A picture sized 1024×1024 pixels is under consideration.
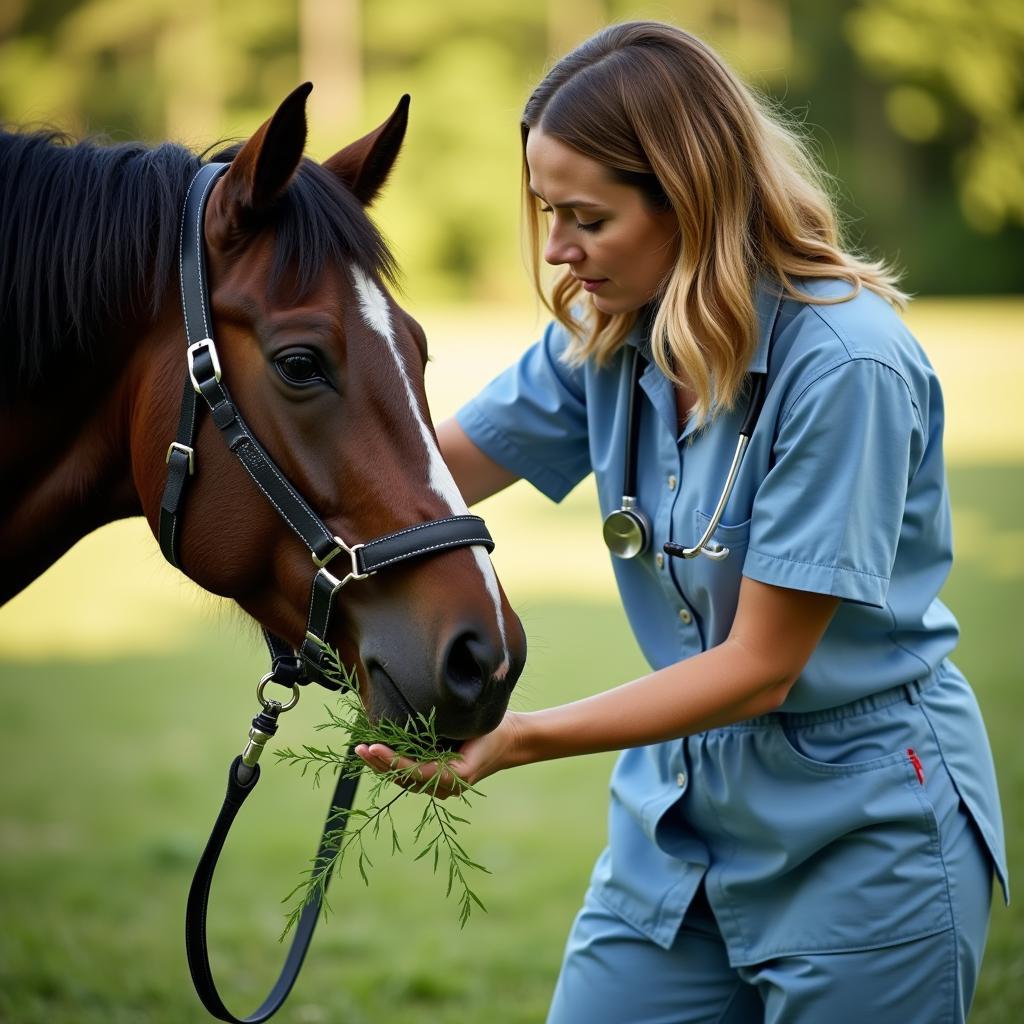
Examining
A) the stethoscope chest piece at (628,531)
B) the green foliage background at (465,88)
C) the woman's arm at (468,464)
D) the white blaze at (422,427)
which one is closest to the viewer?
the white blaze at (422,427)

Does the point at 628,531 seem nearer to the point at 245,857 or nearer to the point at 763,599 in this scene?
the point at 763,599

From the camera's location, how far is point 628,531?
242 cm

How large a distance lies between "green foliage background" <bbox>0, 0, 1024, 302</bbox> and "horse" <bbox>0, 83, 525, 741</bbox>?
25996mm

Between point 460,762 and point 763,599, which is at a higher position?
point 763,599

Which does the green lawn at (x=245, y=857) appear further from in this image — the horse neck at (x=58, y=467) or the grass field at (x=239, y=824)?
the horse neck at (x=58, y=467)

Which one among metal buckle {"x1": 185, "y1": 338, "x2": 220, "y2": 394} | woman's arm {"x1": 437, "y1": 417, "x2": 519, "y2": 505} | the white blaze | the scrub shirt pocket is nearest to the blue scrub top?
the scrub shirt pocket

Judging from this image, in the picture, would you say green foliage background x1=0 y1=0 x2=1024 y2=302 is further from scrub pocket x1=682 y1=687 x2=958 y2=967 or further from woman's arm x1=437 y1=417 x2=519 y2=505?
scrub pocket x1=682 y1=687 x2=958 y2=967

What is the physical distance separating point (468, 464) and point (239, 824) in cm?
394

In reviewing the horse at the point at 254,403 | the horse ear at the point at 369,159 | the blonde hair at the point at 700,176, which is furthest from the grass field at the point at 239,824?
the horse ear at the point at 369,159

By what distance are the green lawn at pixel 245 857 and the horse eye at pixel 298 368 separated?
0.68 meters

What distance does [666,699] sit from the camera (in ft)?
6.96

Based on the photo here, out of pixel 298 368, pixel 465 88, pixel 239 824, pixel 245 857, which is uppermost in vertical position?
pixel 298 368

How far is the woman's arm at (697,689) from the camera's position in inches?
83.2

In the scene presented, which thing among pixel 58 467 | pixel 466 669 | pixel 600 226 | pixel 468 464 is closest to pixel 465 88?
pixel 468 464
